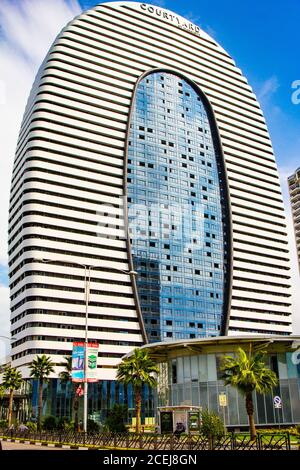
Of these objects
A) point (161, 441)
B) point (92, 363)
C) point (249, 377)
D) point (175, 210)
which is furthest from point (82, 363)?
point (175, 210)

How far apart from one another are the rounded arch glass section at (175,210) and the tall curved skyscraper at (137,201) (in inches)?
12.8

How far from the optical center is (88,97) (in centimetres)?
13688

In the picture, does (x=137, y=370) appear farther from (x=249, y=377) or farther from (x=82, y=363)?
(x=249, y=377)

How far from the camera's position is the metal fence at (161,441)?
28.7 m

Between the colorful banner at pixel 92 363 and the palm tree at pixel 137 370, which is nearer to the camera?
the colorful banner at pixel 92 363

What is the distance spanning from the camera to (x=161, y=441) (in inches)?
1293

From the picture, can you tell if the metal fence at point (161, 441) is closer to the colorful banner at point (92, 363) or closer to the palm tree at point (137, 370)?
the colorful banner at point (92, 363)

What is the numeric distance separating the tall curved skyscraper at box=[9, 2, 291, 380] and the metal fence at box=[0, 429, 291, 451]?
62044 mm

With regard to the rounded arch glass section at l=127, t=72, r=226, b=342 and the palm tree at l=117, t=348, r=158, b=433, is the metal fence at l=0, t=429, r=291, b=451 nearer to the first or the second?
the palm tree at l=117, t=348, r=158, b=433

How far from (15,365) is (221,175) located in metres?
78.5

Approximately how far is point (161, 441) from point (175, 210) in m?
104

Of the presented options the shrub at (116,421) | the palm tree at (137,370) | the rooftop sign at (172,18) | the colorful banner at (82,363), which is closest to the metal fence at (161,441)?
the colorful banner at (82,363)

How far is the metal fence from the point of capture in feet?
94.1
